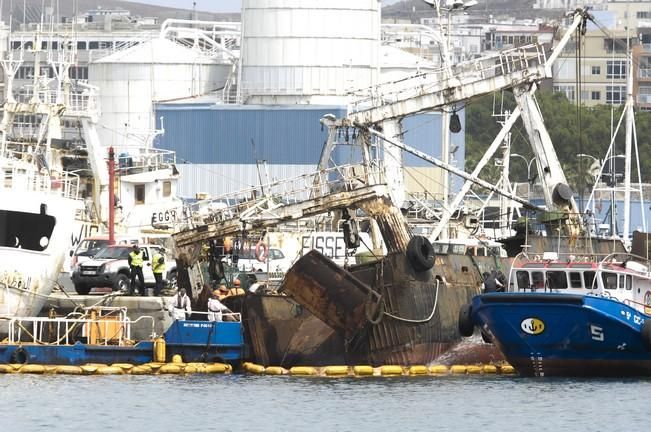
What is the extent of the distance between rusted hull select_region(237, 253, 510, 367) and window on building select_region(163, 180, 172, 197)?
27019 millimetres

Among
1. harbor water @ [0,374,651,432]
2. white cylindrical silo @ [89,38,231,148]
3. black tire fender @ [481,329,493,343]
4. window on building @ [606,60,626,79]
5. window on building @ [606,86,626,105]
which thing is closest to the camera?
harbor water @ [0,374,651,432]

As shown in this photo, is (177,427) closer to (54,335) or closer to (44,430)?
(44,430)

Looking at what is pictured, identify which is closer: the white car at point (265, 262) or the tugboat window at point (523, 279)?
the tugboat window at point (523, 279)

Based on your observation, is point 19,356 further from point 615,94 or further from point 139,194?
point 615,94

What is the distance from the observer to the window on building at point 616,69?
18962 centimetres

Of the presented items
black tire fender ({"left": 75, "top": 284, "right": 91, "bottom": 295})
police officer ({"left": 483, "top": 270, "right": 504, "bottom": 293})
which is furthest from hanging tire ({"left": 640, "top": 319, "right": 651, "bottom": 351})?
black tire fender ({"left": 75, "top": 284, "right": 91, "bottom": 295})

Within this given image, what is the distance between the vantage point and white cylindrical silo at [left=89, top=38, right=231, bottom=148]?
118262 mm

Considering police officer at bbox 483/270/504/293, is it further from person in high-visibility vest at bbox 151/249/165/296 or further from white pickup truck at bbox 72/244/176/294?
white pickup truck at bbox 72/244/176/294

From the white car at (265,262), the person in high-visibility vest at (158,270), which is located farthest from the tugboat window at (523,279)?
the white car at (265,262)

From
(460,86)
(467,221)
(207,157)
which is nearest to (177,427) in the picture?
(460,86)

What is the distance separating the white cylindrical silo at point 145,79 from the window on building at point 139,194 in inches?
1606

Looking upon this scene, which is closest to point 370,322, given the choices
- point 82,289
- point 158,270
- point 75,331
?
point 75,331

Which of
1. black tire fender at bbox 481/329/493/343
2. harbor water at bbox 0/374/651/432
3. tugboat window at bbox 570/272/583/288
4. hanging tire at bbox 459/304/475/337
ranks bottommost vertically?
harbor water at bbox 0/374/651/432

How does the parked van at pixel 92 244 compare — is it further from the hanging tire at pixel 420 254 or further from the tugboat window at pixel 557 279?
the tugboat window at pixel 557 279
